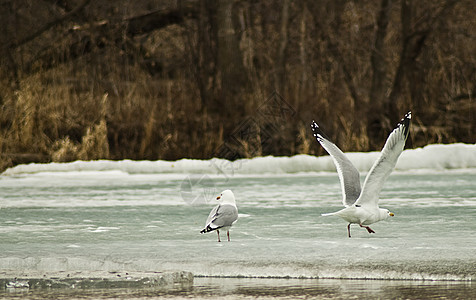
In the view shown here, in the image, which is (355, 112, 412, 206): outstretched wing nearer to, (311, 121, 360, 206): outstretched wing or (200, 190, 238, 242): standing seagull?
(311, 121, 360, 206): outstretched wing

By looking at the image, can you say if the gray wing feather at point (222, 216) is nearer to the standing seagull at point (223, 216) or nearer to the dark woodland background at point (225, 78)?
the standing seagull at point (223, 216)

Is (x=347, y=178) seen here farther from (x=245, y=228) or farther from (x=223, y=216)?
(x=223, y=216)

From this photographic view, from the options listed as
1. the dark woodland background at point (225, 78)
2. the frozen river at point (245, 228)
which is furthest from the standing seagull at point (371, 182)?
the dark woodland background at point (225, 78)

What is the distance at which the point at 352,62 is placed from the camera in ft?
74.7

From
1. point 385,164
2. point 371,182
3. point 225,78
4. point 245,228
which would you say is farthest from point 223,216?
point 225,78

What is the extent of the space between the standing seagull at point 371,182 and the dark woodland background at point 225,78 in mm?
9014

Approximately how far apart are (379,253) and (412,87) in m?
14.5

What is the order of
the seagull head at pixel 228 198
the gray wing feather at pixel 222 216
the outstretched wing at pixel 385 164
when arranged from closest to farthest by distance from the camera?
1. the outstretched wing at pixel 385 164
2. the gray wing feather at pixel 222 216
3. the seagull head at pixel 228 198

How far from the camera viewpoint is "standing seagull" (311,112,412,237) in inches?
253

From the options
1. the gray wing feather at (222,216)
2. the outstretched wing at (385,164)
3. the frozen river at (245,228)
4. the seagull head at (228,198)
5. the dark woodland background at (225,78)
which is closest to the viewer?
the frozen river at (245,228)

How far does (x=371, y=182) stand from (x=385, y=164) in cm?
19

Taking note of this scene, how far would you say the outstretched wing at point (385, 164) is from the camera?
21.0 ft

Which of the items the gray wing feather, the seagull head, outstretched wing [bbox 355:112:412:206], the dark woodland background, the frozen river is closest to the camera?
the frozen river

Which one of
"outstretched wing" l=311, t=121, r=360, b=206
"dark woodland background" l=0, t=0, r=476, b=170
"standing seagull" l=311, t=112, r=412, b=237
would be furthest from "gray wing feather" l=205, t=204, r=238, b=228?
"dark woodland background" l=0, t=0, r=476, b=170
